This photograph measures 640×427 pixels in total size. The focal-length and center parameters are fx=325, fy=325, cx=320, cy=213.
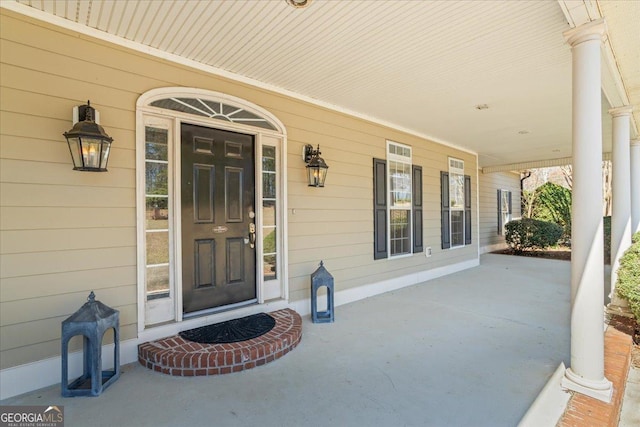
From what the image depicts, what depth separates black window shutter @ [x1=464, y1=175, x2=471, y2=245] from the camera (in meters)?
7.77

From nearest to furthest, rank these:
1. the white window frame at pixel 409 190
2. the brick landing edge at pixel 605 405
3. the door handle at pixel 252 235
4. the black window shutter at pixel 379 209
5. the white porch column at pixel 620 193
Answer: the brick landing edge at pixel 605 405, the door handle at pixel 252 235, the white porch column at pixel 620 193, the black window shutter at pixel 379 209, the white window frame at pixel 409 190

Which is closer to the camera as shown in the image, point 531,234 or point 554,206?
point 531,234

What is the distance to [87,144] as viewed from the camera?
8.32 ft

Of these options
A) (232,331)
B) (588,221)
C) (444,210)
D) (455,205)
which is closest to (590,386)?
(588,221)

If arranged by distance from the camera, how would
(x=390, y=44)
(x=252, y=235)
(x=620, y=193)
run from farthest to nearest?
(x=620, y=193) < (x=252, y=235) < (x=390, y=44)

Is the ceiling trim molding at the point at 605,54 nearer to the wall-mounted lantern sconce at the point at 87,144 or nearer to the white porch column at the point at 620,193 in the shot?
the white porch column at the point at 620,193

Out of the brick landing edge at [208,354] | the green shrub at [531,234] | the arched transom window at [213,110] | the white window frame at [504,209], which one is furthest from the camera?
Answer: the white window frame at [504,209]

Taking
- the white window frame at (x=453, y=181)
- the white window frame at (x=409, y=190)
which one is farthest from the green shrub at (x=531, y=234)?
the white window frame at (x=409, y=190)

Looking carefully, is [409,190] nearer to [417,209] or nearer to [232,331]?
[417,209]

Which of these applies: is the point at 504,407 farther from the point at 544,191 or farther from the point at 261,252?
the point at 544,191

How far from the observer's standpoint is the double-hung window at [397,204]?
17.8 feet

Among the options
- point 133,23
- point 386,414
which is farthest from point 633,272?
point 133,23

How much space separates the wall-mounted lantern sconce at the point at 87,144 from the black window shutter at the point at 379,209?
379cm

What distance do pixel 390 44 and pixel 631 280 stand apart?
11.9 ft
